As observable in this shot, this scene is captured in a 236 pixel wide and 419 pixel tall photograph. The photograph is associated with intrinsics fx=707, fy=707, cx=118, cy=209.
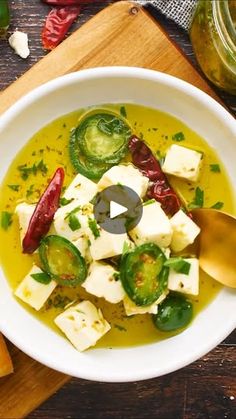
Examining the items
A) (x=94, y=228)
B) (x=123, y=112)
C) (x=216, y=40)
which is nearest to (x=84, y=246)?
(x=94, y=228)

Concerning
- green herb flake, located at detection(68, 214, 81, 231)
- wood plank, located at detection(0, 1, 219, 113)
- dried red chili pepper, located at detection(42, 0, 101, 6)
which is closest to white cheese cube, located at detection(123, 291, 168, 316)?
green herb flake, located at detection(68, 214, 81, 231)

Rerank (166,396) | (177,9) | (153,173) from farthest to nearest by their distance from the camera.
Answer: (166,396), (177,9), (153,173)

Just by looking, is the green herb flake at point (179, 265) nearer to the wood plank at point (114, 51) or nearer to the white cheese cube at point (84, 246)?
the white cheese cube at point (84, 246)

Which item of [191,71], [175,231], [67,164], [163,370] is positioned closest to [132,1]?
[191,71]

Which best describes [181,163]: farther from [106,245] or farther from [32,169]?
[32,169]

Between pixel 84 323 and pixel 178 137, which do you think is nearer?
pixel 84 323

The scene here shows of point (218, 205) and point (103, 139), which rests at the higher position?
point (103, 139)

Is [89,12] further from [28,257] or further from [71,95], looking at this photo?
[28,257]
